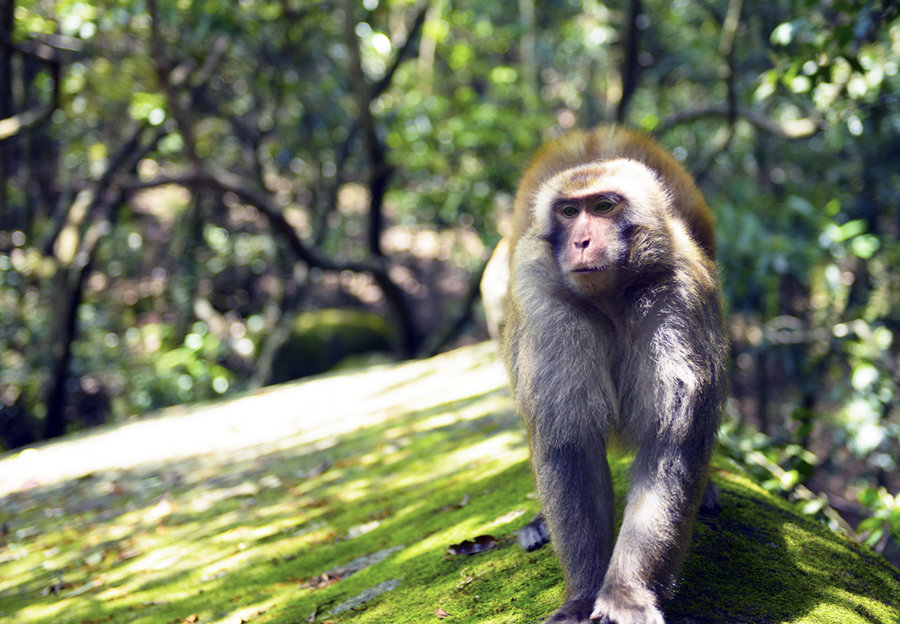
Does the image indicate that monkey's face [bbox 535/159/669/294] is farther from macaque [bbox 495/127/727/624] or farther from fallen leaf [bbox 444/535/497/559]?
fallen leaf [bbox 444/535/497/559]

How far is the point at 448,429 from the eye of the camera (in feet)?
13.9

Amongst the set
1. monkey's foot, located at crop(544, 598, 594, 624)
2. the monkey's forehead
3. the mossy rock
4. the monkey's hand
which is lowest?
the mossy rock

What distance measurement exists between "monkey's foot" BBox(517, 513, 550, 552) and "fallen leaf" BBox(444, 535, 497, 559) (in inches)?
5.0

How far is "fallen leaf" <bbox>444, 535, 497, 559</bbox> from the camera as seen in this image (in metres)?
2.57

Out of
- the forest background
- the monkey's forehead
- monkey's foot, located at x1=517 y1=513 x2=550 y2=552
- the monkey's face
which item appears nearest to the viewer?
the monkey's face

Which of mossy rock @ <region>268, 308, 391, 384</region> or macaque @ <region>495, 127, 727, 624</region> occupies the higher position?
macaque @ <region>495, 127, 727, 624</region>

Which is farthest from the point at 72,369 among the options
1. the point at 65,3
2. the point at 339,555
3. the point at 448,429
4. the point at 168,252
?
the point at 339,555

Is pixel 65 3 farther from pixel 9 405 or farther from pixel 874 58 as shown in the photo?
pixel 874 58

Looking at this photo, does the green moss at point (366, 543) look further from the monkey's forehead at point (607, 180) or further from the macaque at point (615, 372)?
the monkey's forehead at point (607, 180)

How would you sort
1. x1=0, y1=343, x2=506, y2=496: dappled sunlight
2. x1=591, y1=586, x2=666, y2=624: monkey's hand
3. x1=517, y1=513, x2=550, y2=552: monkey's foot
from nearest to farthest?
x1=591, y1=586, x2=666, y2=624: monkey's hand < x1=517, y1=513, x2=550, y2=552: monkey's foot < x1=0, y1=343, x2=506, y2=496: dappled sunlight

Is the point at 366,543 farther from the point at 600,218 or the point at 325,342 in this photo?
the point at 325,342

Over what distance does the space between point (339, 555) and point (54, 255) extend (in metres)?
7.14

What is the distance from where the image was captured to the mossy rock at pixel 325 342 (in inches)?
414

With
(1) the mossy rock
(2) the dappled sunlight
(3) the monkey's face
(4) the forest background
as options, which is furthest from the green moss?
(1) the mossy rock
